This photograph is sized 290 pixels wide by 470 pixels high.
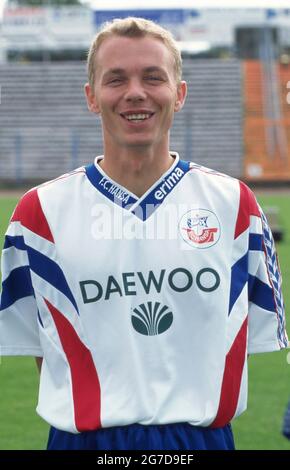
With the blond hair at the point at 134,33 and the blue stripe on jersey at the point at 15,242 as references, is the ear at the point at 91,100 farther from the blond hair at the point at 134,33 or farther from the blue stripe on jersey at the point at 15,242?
the blue stripe on jersey at the point at 15,242

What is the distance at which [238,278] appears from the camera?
2.49 metres

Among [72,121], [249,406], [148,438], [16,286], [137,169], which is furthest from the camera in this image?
[72,121]

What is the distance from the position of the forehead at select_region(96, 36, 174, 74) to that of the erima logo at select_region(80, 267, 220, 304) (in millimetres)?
473

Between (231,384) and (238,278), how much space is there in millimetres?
254

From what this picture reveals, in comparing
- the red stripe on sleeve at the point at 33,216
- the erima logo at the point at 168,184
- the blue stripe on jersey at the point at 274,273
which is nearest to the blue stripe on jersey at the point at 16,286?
the red stripe on sleeve at the point at 33,216

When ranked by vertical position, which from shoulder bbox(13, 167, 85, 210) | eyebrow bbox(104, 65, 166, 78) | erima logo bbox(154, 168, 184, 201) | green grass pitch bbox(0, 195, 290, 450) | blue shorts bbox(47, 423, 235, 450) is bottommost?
green grass pitch bbox(0, 195, 290, 450)

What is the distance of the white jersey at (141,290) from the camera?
2379mm

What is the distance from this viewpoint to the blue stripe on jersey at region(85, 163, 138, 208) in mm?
2486

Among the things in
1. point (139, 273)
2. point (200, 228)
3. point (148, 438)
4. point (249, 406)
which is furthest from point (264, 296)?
point (249, 406)

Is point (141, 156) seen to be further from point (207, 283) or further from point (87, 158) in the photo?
point (87, 158)

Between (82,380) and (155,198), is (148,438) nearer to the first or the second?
(82,380)

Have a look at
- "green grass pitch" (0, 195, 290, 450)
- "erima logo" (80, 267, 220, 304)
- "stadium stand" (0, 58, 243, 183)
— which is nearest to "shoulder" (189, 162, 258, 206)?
"erima logo" (80, 267, 220, 304)

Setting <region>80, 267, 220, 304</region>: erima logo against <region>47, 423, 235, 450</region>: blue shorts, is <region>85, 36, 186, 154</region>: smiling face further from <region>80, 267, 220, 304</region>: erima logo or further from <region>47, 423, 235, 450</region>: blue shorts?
<region>47, 423, 235, 450</region>: blue shorts

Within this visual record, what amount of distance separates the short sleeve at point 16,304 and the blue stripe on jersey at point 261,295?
0.54 metres
